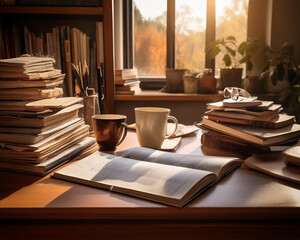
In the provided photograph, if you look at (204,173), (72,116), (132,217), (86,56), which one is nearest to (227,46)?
(86,56)

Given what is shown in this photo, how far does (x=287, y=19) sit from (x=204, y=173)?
1.65 m

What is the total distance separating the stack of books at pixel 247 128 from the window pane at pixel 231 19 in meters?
1.23

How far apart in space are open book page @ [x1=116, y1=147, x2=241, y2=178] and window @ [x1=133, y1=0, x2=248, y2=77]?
1410 mm

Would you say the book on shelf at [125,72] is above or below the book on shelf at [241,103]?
above

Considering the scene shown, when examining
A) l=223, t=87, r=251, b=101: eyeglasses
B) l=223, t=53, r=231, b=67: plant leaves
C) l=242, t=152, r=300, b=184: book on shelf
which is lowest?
l=242, t=152, r=300, b=184: book on shelf

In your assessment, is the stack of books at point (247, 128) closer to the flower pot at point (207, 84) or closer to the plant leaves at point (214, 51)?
the flower pot at point (207, 84)

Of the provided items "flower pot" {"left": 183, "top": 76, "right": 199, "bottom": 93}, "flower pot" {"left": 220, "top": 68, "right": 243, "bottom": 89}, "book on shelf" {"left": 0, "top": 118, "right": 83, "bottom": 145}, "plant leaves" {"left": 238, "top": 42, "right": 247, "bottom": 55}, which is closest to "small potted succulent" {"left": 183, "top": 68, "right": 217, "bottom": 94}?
"flower pot" {"left": 183, "top": 76, "right": 199, "bottom": 93}

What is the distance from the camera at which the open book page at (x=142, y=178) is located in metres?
0.55

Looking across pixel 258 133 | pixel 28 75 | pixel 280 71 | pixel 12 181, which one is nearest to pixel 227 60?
pixel 280 71

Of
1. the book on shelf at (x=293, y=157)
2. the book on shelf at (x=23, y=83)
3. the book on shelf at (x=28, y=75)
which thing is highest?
the book on shelf at (x=28, y=75)

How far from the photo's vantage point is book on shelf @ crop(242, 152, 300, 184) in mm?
647

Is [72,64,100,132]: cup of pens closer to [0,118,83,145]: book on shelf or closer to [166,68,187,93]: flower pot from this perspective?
[0,118,83,145]: book on shelf

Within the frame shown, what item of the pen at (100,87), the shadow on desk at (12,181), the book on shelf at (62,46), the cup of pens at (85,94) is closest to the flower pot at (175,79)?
the book on shelf at (62,46)

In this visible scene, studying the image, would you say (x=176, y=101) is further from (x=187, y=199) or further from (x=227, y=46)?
(x=187, y=199)
